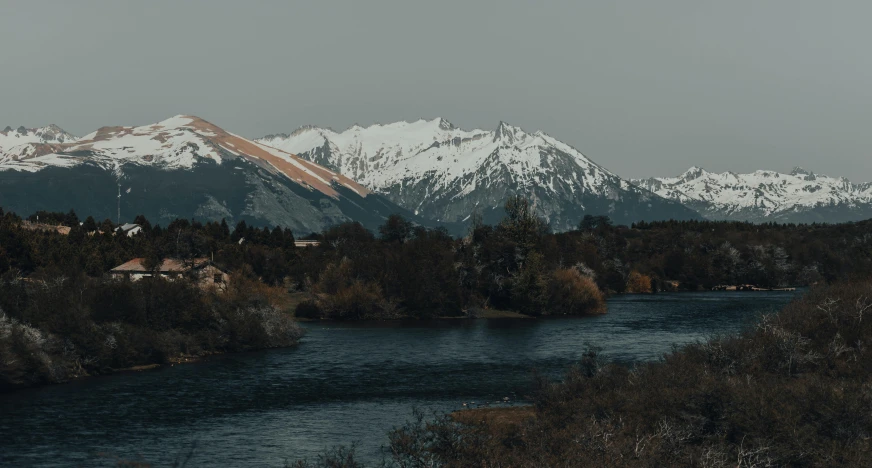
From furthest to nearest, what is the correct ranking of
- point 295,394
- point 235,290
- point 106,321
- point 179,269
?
1. point 179,269
2. point 235,290
3. point 106,321
4. point 295,394

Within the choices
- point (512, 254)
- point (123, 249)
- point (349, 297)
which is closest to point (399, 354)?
point (349, 297)

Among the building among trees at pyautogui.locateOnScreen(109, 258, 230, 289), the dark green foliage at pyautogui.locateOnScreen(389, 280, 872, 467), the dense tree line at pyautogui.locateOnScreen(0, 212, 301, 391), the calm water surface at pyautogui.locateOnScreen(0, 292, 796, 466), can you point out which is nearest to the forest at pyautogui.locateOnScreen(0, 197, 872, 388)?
the dense tree line at pyautogui.locateOnScreen(0, 212, 301, 391)

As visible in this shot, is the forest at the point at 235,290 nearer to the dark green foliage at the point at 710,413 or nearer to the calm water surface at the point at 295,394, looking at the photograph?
the calm water surface at the point at 295,394

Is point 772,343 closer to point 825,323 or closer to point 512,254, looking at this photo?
point 825,323

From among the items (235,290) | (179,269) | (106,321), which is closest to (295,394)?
(106,321)

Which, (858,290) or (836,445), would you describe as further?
(858,290)

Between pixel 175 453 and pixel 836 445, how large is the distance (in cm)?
3650

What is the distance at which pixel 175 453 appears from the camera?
52.3 metres

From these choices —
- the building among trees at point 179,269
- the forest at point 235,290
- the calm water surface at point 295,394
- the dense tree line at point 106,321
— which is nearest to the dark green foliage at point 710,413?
the calm water surface at point 295,394

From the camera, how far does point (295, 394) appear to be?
72.6m

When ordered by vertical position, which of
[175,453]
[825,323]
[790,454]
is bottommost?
[175,453]

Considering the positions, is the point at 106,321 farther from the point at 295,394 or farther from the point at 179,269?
the point at 179,269

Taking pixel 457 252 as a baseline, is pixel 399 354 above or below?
below

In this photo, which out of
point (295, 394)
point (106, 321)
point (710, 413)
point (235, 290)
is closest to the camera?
point (710, 413)
